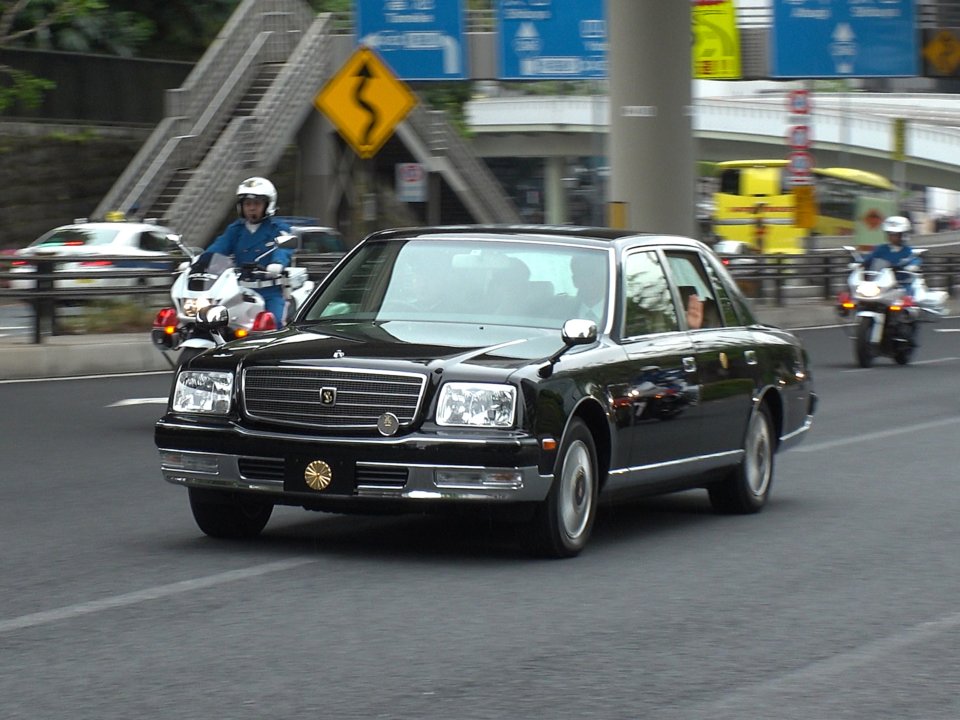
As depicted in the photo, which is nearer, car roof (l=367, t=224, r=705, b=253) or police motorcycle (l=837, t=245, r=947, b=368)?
car roof (l=367, t=224, r=705, b=253)

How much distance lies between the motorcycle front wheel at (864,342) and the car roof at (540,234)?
14.4m

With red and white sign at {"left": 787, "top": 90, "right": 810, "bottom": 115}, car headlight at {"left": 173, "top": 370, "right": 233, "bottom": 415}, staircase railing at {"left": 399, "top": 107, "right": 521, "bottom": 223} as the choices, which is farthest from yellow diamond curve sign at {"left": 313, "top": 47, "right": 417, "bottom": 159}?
staircase railing at {"left": 399, "top": 107, "right": 521, "bottom": 223}

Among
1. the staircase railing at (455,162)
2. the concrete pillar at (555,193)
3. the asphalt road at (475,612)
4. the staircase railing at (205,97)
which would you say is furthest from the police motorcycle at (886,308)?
the concrete pillar at (555,193)

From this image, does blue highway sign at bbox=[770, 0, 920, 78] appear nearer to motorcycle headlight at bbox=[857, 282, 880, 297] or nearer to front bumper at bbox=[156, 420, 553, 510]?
motorcycle headlight at bbox=[857, 282, 880, 297]

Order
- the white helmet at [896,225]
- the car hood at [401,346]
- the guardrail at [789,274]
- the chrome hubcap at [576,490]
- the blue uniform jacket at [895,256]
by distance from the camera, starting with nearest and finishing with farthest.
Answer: the car hood at [401,346] → the chrome hubcap at [576,490] → the white helmet at [896,225] → the blue uniform jacket at [895,256] → the guardrail at [789,274]

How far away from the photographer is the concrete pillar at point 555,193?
99.4 m

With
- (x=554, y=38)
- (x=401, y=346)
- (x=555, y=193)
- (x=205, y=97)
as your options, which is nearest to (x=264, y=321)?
(x=401, y=346)

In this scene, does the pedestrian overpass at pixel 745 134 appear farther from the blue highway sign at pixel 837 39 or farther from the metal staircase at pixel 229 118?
the blue highway sign at pixel 837 39

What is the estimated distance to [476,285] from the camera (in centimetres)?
927

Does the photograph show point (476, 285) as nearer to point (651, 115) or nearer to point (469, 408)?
point (469, 408)

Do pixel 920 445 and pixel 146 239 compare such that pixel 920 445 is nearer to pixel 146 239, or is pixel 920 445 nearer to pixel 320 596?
pixel 320 596

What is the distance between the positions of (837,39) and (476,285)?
26643mm

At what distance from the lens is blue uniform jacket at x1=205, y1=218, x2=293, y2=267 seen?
14258 mm

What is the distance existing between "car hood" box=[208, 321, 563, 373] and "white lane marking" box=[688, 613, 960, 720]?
1.98 meters
